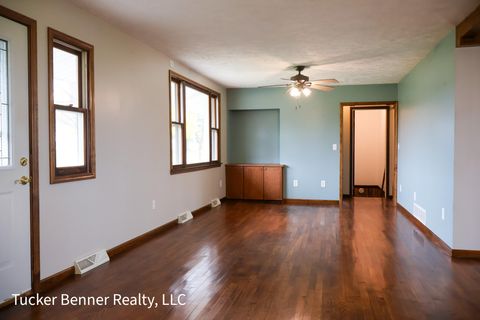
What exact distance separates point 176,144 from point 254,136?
2.82m

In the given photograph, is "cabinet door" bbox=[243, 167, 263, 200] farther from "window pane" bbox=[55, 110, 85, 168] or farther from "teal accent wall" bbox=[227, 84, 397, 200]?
"window pane" bbox=[55, 110, 85, 168]

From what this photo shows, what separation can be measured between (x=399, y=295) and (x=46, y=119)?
3102 mm

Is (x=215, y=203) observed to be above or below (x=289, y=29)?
below

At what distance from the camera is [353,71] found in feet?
19.7

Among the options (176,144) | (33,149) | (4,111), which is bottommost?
(33,149)

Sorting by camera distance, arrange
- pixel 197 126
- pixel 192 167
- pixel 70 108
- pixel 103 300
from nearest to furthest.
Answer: pixel 103 300 → pixel 70 108 → pixel 192 167 → pixel 197 126

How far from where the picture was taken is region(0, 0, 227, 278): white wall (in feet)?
9.76

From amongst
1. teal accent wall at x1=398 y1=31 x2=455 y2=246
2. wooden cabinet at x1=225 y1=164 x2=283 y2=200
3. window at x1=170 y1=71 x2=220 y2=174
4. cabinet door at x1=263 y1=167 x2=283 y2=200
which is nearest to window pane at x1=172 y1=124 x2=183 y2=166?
window at x1=170 y1=71 x2=220 y2=174

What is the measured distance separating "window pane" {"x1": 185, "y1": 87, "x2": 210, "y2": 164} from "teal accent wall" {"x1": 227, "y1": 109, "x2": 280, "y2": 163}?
1243mm

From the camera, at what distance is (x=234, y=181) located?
7746 mm

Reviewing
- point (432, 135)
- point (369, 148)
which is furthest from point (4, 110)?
point (369, 148)

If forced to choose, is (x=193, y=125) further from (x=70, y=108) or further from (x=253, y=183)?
(x=70, y=108)

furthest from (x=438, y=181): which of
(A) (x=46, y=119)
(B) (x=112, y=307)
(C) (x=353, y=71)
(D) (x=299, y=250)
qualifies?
(A) (x=46, y=119)

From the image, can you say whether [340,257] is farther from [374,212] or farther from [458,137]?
[374,212]
